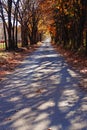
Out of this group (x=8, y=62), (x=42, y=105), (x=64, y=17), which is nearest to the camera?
(x=42, y=105)

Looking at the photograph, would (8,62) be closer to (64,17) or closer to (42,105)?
(42,105)

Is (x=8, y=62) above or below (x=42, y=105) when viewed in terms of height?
below

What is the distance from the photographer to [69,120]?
8.40 m

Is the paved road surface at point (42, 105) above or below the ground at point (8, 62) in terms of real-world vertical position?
above

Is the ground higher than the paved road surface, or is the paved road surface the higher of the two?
the paved road surface

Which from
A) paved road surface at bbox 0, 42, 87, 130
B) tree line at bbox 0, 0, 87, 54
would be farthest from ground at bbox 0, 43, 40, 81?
tree line at bbox 0, 0, 87, 54

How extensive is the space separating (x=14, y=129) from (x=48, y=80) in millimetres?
8435

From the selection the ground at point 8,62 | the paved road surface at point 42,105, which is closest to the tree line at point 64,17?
the ground at point 8,62

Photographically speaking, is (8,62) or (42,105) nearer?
(42,105)

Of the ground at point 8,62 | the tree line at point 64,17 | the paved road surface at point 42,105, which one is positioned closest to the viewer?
the paved road surface at point 42,105

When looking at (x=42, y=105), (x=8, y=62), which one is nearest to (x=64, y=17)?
(x=8, y=62)

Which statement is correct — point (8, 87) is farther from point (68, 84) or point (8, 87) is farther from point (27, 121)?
A: point (27, 121)

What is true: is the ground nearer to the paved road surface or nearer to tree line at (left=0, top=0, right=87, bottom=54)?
the paved road surface

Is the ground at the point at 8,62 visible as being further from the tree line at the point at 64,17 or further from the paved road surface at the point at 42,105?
the tree line at the point at 64,17
